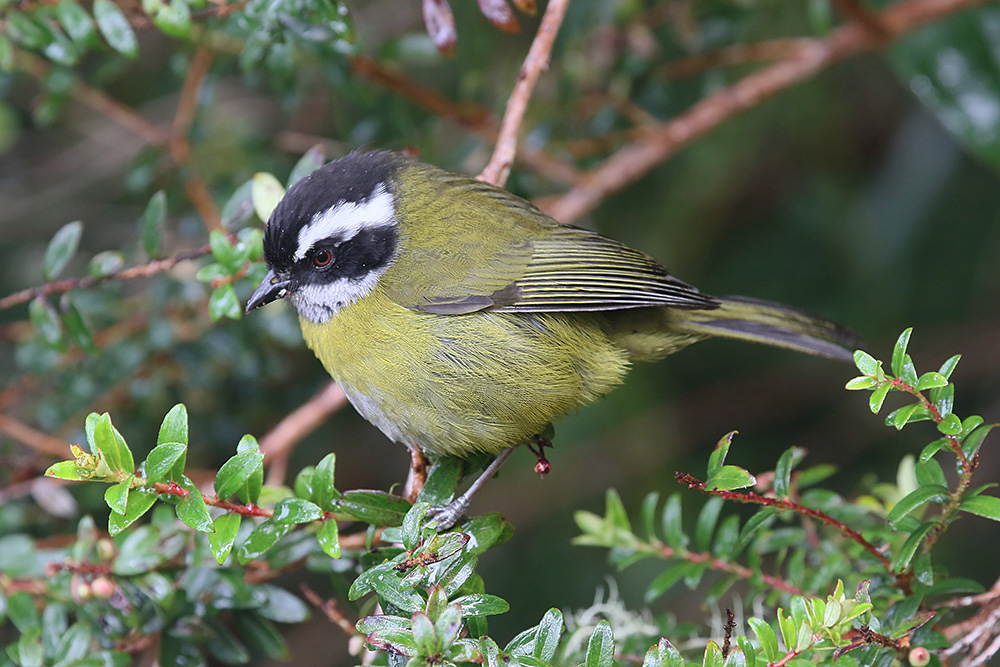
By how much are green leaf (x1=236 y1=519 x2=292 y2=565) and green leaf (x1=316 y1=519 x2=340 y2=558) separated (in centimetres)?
7

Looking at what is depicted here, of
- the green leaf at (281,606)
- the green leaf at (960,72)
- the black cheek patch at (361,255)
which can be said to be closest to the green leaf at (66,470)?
the green leaf at (281,606)

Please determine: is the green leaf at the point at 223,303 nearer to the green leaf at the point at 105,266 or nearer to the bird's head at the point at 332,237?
the bird's head at the point at 332,237

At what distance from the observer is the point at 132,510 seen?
1.89 m

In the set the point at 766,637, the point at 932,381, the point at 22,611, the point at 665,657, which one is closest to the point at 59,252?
the point at 22,611

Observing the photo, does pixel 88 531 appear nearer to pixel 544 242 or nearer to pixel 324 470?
pixel 324 470

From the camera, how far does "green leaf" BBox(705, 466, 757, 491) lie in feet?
6.08

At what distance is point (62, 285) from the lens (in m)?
2.74

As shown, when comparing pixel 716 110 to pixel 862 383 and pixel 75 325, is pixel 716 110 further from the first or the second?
pixel 75 325

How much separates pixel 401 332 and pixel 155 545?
88 centimetres

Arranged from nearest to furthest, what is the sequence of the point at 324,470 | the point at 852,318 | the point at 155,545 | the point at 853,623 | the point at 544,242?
1. the point at 853,623
2. the point at 324,470
3. the point at 155,545
4. the point at 544,242
5. the point at 852,318

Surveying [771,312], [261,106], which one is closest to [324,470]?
[771,312]

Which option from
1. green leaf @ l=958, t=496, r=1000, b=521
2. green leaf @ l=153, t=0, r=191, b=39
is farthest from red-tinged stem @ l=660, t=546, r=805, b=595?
green leaf @ l=153, t=0, r=191, b=39

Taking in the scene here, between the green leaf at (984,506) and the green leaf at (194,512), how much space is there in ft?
4.96

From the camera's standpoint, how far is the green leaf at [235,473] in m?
1.99
